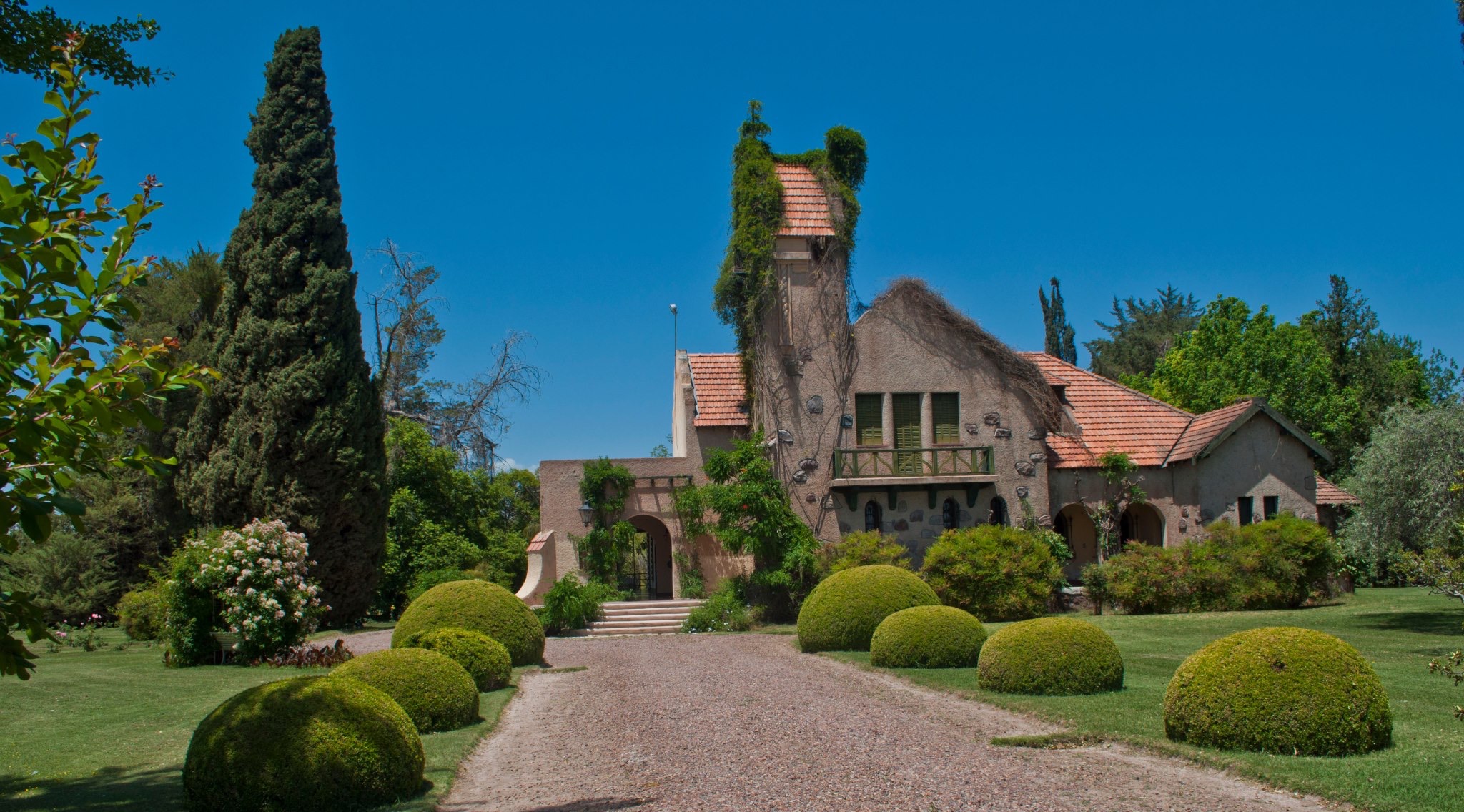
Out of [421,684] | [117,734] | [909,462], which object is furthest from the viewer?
[909,462]

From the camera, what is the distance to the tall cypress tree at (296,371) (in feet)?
80.1

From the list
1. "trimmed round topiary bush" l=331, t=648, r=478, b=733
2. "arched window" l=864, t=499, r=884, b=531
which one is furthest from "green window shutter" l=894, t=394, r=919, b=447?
"trimmed round topiary bush" l=331, t=648, r=478, b=733

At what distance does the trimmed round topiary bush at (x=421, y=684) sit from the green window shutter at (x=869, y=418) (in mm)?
16588

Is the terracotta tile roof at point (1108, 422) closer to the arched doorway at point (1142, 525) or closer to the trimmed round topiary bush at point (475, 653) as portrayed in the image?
the arched doorway at point (1142, 525)

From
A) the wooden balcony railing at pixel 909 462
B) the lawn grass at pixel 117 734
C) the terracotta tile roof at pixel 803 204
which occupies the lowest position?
the lawn grass at pixel 117 734

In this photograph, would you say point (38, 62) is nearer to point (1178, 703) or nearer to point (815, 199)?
point (1178, 703)

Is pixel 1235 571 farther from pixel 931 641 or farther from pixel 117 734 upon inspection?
pixel 117 734

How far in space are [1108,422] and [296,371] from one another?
70.9 feet

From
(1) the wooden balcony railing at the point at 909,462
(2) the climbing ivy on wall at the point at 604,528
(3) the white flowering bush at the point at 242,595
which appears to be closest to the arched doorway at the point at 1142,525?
(1) the wooden balcony railing at the point at 909,462

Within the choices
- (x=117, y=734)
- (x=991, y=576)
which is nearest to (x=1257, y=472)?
(x=991, y=576)

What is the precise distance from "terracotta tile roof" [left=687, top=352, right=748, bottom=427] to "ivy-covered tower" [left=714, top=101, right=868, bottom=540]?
2.40 feet

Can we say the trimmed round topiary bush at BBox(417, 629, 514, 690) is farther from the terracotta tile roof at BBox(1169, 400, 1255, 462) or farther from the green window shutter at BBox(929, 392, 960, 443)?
the terracotta tile roof at BBox(1169, 400, 1255, 462)

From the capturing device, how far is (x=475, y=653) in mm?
14523

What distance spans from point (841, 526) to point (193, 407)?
1805cm
